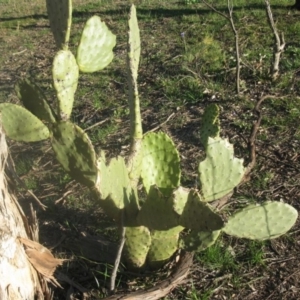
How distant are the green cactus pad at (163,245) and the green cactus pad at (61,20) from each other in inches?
40.4

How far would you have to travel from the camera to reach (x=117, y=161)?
2.57 meters

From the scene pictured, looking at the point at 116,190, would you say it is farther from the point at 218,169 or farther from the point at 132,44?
the point at 132,44

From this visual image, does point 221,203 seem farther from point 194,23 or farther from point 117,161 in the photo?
point 194,23

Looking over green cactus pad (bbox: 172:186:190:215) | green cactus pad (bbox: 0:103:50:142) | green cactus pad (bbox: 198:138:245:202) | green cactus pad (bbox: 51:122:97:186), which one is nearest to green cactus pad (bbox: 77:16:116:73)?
green cactus pad (bbox: 0:103:50:142)

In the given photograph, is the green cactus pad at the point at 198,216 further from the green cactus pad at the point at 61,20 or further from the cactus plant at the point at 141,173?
the green cactus pad at the point at 61,20

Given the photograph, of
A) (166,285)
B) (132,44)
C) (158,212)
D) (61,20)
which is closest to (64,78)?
(61,20)

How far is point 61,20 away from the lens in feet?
9.48

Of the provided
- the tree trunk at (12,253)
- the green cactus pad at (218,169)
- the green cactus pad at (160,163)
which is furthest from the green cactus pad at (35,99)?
the green cactus pad at (218,169)

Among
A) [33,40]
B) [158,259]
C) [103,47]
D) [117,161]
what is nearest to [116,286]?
[158,259]

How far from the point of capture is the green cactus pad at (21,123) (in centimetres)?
319

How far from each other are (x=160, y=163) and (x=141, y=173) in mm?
107

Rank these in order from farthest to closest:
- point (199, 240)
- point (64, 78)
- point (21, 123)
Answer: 1. point (21, 123)
2. point (64, 78)
3. point (199, 240)

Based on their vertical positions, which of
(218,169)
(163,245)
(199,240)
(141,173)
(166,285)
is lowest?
(166,285)

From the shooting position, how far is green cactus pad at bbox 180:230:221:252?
8.70ft
